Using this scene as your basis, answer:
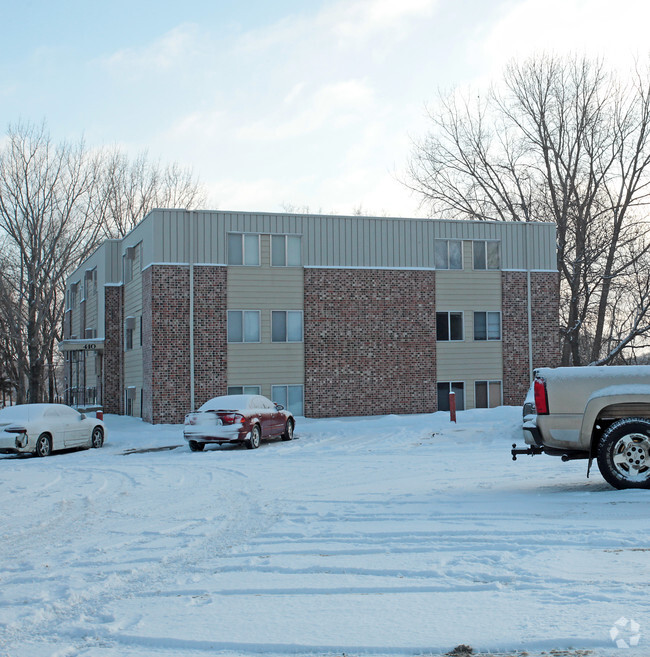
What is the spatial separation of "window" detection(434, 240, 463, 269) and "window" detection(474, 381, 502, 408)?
4.75 meters

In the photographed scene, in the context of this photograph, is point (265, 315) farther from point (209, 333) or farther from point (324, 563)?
point (324, 563)

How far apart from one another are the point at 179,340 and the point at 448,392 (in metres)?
10.6

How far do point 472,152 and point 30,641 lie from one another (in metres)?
43.1

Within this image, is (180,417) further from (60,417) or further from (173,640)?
(173,640)

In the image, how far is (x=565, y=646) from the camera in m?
4.65

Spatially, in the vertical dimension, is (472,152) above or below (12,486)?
above

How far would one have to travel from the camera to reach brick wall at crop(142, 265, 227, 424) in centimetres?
2905

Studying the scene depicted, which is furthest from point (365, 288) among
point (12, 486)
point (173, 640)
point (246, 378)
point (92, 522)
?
point (173, 640)

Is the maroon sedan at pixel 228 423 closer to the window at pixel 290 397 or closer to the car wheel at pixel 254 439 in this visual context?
the car wheel at pixel 254 439

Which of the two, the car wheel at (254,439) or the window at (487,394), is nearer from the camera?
the car wheel at (254,439)

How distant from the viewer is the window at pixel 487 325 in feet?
108

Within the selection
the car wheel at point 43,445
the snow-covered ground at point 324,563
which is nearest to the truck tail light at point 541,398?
the snow-covered ground at point 324,563

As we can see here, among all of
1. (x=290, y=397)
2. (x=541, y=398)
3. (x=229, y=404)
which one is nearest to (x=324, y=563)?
(x=541, y=398)

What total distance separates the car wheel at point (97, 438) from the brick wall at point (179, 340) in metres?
5.64
